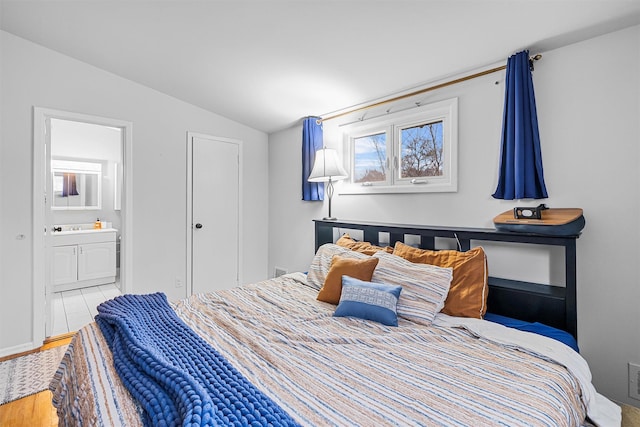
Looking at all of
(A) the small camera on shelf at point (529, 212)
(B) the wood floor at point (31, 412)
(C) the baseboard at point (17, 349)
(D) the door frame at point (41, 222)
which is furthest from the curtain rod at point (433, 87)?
(C) the baseboard at point (17, 349)

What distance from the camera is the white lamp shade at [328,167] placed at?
292 centimetres

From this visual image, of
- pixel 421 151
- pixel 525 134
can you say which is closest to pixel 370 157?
pixel 421 151

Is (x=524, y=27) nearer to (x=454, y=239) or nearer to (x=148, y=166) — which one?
(x=454, y=239)

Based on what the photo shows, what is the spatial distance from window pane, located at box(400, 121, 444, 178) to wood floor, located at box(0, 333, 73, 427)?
Result: 2.95 metres

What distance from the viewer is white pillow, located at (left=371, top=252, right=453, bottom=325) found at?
180cm

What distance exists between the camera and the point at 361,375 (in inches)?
47.3

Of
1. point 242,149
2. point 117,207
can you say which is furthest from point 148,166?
point 117,207

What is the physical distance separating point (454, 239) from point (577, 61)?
130 centimetres

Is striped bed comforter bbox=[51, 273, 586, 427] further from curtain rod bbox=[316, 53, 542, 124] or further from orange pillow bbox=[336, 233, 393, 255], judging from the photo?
curtain rod bbox=[316, 53, 542, 124]

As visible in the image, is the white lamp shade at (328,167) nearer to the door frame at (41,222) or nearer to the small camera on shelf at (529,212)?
the small camera on shelf at (529,212)

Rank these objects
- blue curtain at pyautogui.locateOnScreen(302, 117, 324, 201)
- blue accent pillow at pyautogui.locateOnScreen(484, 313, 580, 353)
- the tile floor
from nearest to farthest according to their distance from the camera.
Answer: blue accent pillow at pyautogui.locateOnScreen(484, 313, 580, 353), the tile floor, blue curtain at pyautogui.locateOnScreen(302, 117, 324, 201)

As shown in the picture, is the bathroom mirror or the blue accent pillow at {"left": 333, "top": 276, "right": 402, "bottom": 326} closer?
the blue accent pillow at {"left": 333, "top": 276, "right": 402, "bottom": 326}

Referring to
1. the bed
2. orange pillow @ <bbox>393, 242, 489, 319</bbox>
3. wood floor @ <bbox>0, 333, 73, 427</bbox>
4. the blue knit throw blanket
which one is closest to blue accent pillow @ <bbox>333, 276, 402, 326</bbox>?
the bed

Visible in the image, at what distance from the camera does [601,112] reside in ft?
5.78
